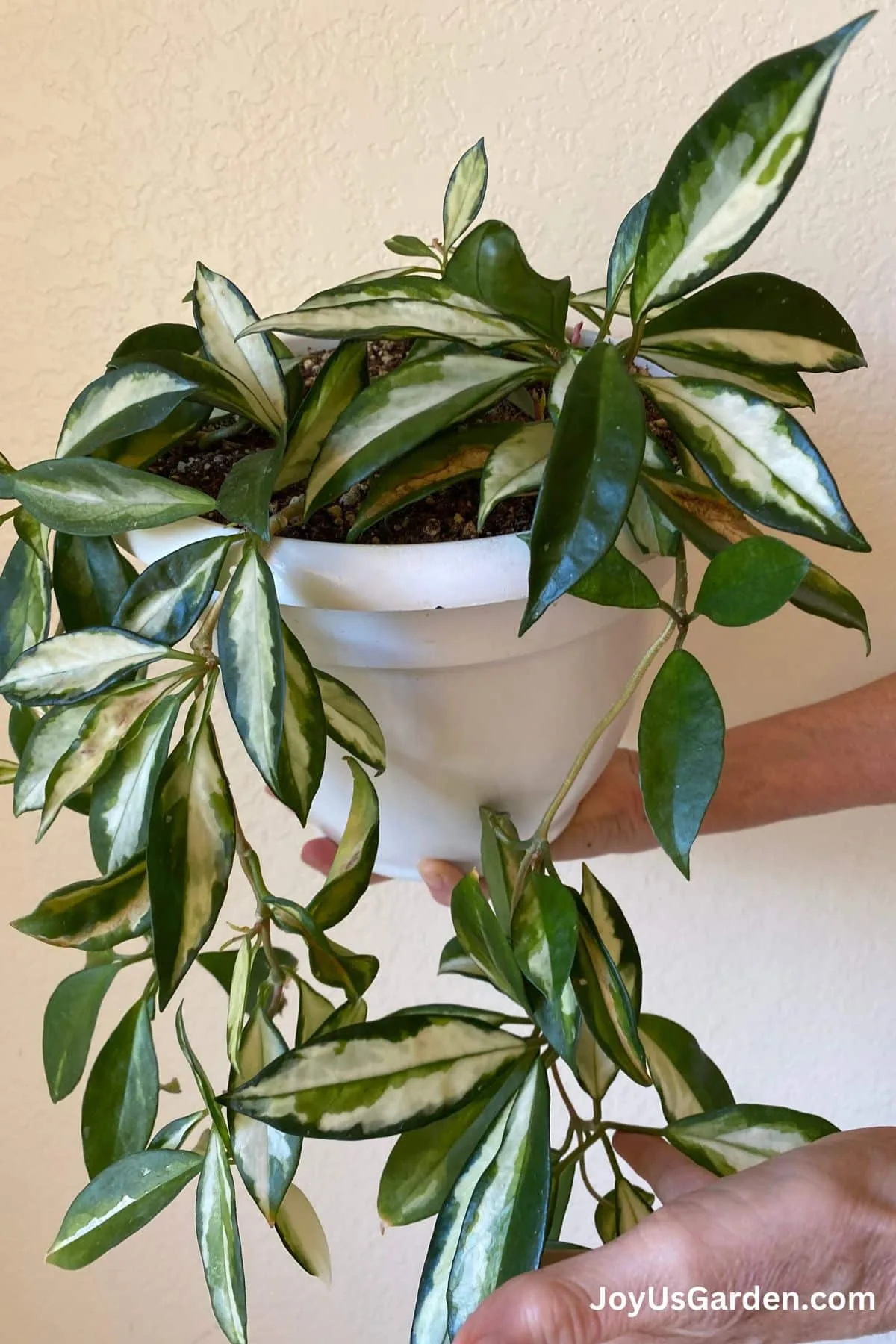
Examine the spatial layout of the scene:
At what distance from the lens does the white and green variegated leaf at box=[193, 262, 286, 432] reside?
44cm

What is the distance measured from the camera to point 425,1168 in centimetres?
45

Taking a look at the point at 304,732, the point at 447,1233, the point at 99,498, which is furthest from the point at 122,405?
the point at 447,1233

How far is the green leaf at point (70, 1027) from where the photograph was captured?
0.53 metres

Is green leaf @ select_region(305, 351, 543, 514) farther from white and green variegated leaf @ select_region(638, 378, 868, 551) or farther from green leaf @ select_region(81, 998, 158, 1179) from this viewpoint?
green leaf @ select_region(81, 998, 158, 1179)

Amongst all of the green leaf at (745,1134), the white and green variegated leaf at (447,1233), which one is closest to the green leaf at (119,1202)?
the white and green variegated leaf at (447,1233)

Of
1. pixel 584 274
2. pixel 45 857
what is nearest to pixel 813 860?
pixel 584 274

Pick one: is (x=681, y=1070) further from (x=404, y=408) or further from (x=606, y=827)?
(x=404, y=408)

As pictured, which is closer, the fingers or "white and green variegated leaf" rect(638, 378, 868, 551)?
"white and green variegated leaf" rect(638, 378, 868, 551)

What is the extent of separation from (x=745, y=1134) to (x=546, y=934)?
15 centimetres

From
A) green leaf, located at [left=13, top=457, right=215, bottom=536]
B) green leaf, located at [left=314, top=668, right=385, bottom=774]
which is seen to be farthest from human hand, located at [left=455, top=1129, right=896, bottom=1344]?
green leaf, located at [left=13, top=457, right=215, bottom=536]

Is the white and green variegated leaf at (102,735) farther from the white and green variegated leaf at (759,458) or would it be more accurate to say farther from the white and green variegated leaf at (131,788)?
the white and green variegated leaf at (759,458)

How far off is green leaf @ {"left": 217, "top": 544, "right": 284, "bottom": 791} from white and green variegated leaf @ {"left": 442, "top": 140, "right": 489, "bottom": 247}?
10.0 inches

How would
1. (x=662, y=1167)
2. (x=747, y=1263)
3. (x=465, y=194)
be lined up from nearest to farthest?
(x=747, y=1263) → (x=465, y=194) → (x=662, y=1167)

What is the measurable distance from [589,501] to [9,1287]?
3.32 ft
